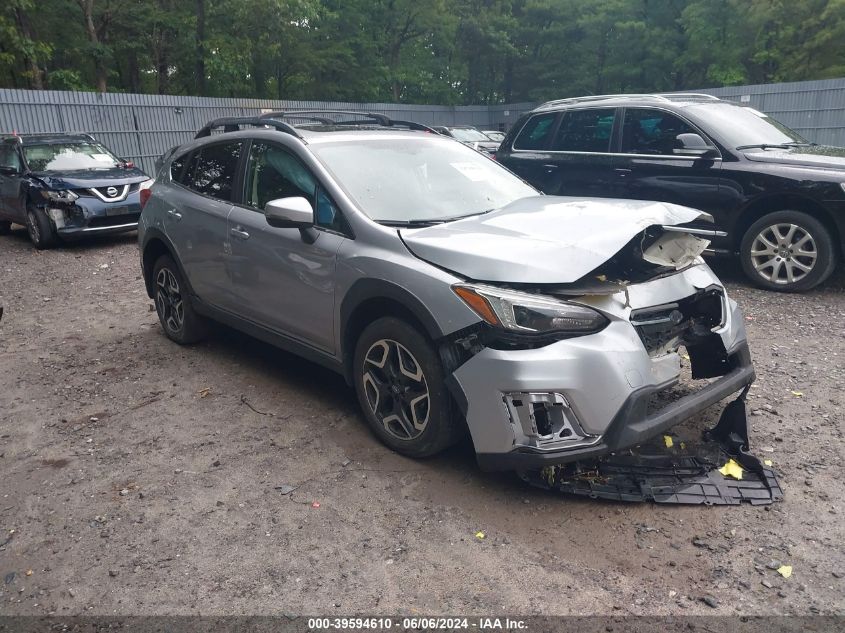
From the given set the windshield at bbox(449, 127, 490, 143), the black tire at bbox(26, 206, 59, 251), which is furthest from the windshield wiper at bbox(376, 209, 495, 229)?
the windshield at bbox(449, 127, 490, 143)

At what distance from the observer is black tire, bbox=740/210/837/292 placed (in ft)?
21.1

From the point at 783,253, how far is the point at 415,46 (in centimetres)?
3686

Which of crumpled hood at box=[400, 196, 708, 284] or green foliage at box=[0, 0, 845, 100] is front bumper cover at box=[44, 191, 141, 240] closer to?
crumpled hood at box=[400, 196, 708, 284]

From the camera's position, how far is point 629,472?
3.42m

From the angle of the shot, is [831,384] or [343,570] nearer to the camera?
[343,570]

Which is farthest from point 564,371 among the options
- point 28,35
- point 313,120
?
point 28,35

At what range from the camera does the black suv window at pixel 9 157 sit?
1107cm

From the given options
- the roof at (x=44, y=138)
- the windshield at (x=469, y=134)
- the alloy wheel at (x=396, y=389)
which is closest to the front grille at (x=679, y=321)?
the alloy wheel at (x=396, y=389)

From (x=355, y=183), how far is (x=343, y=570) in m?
2.25

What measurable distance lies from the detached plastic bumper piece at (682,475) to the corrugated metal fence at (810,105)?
16.4m

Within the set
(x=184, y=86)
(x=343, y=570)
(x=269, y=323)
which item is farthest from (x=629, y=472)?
(x=184, y=86)

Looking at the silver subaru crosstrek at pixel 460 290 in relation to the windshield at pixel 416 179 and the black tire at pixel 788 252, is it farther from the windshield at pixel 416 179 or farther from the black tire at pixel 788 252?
the black tire at pixel 788 252

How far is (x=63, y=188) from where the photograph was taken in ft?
34.0

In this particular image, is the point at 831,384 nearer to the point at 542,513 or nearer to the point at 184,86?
the point at 542,513
